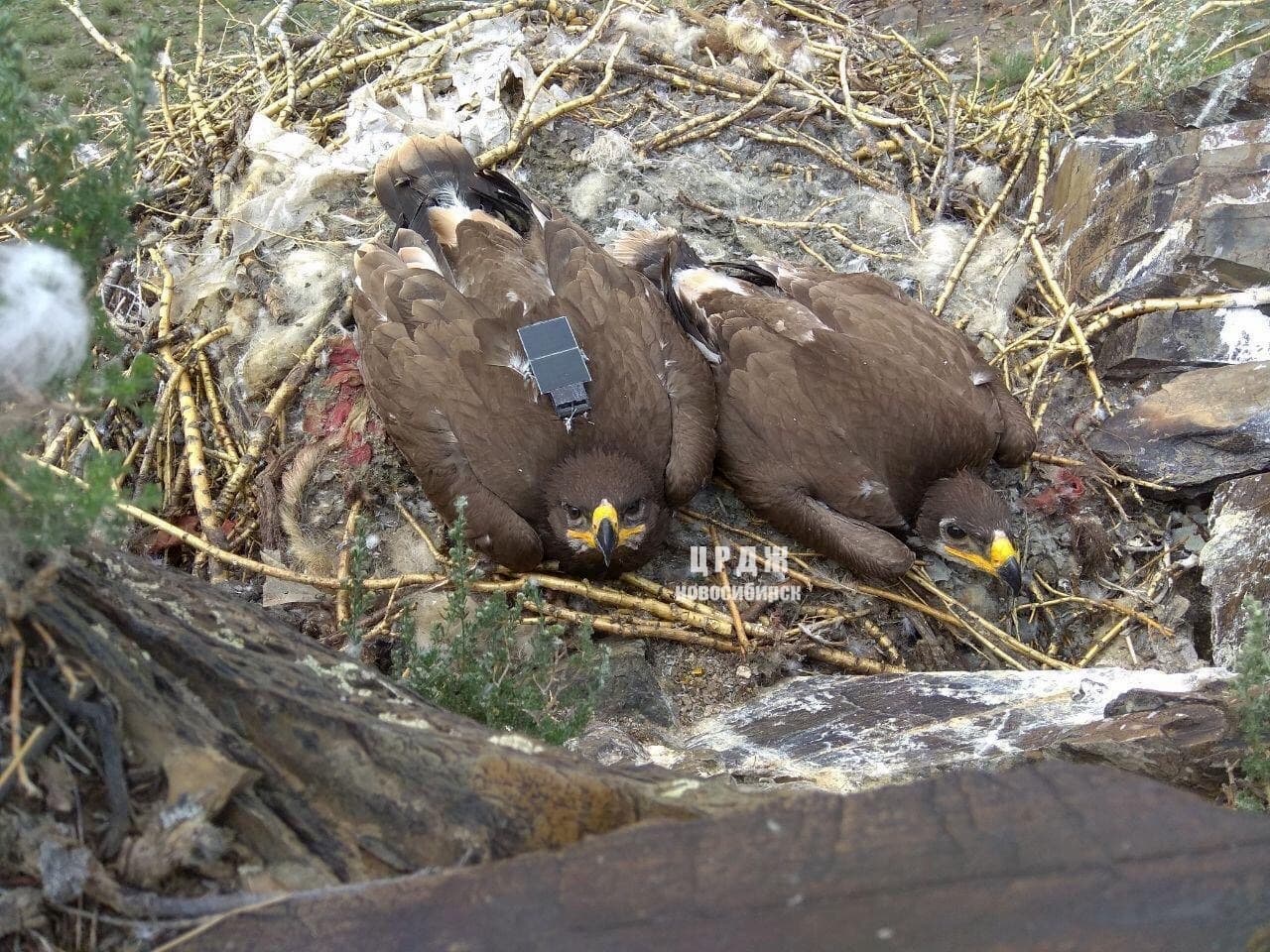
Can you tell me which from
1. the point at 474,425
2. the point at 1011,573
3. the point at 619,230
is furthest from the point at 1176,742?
the point at 619,230

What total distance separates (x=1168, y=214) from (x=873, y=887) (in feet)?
12.6

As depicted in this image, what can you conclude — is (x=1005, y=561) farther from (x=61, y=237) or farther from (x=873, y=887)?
(x=61, y=237)

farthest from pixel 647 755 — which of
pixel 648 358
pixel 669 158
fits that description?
pixel 669 158

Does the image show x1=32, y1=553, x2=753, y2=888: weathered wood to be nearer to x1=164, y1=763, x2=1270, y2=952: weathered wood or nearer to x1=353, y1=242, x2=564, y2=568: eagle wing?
x1=164, y1=763, x2=1270, y2=952: weathered wood

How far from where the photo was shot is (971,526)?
3.56 metres

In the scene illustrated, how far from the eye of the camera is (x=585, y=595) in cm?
355

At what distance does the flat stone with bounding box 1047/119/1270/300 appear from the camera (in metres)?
3.97

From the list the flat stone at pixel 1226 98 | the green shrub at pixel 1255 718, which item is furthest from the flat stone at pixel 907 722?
the flat stone at pixel 1226 98

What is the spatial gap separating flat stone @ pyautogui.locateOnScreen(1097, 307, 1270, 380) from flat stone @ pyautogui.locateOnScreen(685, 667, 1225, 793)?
5.63 feet

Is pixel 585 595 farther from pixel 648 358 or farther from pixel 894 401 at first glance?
pixel 894 401

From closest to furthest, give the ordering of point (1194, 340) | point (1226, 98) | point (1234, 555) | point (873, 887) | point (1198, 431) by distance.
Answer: point (873, 887), point (1234, 555), point (1198, 431), point (1194, 340), point (1226, 98)

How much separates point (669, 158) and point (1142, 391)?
2379 millimetres

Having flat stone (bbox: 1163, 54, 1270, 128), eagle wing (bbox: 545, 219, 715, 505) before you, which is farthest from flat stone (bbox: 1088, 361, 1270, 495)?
flat stone (bbox: 1163, 54, 1270, 128)

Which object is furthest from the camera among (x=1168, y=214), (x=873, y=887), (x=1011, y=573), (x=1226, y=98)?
(x=1226, y=98)
